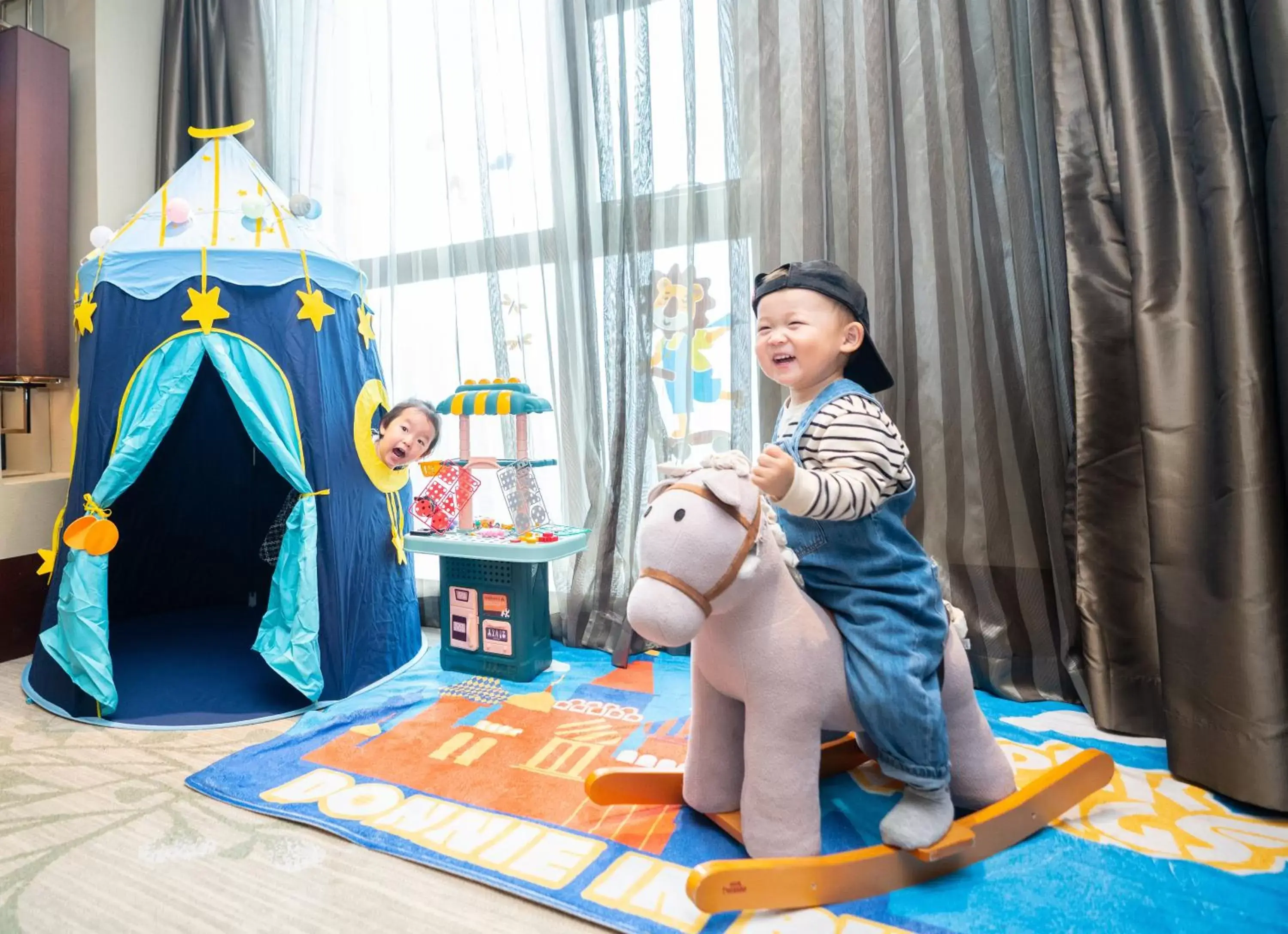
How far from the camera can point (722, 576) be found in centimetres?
96

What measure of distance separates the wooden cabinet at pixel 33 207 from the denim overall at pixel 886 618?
8.79 feet

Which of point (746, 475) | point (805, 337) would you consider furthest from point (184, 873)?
point (805, 337)

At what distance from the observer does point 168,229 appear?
1.77 meters

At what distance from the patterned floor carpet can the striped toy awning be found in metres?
0.99

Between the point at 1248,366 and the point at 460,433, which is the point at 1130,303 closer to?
the point at 1248,366

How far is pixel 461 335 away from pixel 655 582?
1.62 m

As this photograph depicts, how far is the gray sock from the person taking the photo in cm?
99

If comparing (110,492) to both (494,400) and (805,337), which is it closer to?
(494,400)

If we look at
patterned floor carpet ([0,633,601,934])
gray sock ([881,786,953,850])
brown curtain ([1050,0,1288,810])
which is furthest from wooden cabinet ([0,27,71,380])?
brown curtain ([1050,0,1288,810])

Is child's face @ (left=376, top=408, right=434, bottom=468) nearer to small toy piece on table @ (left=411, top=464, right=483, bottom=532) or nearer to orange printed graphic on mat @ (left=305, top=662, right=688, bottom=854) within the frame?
small toy piece on table @ (left=411, top=464, right=483, bottom=532)

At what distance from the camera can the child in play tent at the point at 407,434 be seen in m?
1.85

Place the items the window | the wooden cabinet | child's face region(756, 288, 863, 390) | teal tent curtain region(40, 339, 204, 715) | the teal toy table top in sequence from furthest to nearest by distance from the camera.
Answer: the wooden cabinet < the window < the teal toy table top < teal tent curtain region(40, 339, 204, 715) < child's face region(756, 288, 863, 390)

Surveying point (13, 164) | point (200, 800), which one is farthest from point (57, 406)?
point (200, 800)

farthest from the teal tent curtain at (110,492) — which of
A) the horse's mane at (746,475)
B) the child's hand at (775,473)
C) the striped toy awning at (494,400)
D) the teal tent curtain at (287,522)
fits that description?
the child's hand at (775,473)
